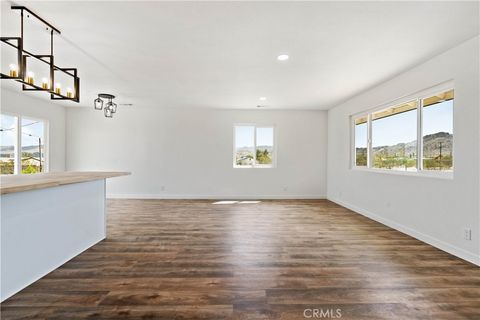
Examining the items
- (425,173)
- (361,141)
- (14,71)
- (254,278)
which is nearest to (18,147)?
(14,71)

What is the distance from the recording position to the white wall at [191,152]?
6754 mm

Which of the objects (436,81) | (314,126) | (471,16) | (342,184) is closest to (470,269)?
(436,81)

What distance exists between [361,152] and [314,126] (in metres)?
1.87

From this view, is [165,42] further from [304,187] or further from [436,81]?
[304,187]

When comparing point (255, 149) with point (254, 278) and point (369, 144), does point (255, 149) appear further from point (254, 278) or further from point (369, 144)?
point (254, 278)

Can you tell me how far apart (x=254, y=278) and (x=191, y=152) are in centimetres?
491

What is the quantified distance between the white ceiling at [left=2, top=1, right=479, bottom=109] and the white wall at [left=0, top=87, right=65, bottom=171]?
2031 mm

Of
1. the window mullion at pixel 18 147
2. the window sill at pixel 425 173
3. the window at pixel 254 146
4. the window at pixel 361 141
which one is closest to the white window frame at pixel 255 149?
the window at pixel 254 146

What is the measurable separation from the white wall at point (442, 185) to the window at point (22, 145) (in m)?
7.46

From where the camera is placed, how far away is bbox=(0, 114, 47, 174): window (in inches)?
205

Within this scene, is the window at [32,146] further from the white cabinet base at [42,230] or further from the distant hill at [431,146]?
the distant hill at [431,146]

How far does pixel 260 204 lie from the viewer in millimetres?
6117

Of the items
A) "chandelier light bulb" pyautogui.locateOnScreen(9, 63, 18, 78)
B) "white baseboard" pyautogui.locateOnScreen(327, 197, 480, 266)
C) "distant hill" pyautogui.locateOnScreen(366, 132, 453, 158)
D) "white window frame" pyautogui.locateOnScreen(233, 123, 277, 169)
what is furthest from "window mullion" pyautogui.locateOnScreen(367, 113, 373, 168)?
"chandelier light bulb" pyautogui.locateOnScreen(9, 63, 18, 78)

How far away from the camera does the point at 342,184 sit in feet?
19.7
